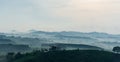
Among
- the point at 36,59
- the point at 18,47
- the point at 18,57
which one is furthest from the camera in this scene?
the point at 18,47

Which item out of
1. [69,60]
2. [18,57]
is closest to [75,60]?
[69,60]

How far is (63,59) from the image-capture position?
69438mm

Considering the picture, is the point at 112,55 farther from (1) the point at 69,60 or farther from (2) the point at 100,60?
(1) the point at 69,60

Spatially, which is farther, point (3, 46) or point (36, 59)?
point (3, 46)

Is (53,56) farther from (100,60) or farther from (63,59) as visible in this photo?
(100,60)

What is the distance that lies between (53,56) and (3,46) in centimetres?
5507

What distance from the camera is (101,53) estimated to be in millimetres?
75562

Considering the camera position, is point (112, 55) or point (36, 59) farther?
point (112, 55)

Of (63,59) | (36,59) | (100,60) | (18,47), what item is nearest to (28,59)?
(36,59)

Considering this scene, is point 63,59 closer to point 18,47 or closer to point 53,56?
point 53,56

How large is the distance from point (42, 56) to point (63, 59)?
142 inches

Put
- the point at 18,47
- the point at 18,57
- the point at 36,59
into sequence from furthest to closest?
the point at 18,47
the point at 18,57
the point at 36,59

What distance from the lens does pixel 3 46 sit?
122 meters

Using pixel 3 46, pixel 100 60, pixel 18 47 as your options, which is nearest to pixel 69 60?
pixel 100 60
